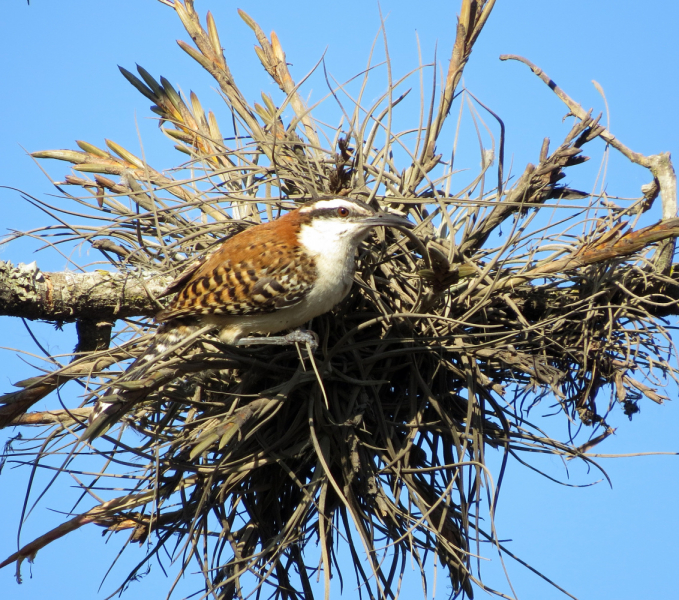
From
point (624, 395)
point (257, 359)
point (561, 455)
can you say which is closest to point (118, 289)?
point (257, 359)

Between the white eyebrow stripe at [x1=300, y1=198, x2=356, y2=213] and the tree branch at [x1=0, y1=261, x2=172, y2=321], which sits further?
the tree branch at [x1=0, y1=261, x2=172, y2=321]

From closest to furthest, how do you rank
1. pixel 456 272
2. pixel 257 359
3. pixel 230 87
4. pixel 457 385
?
pixel 456 272, pixel 257 359, pixel 457 385, pixel 230 87

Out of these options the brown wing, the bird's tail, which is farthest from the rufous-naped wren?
the bird's tail

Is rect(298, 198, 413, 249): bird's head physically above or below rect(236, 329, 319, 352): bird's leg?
above

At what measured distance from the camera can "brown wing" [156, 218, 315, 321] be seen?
262 centimetres

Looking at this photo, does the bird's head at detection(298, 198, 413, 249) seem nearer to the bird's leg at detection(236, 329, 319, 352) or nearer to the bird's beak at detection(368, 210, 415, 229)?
the bird's beak at detection(368, 210, 415, 229)

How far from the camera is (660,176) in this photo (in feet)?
9.29

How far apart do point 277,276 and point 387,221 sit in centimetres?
46

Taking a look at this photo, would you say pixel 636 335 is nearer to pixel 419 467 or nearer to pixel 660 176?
pixel 660 176

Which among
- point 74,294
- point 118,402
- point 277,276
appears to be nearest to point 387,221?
point 277,276

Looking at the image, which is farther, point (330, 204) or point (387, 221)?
point (330, 204)

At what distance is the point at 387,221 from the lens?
2.53m

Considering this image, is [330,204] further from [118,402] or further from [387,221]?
[118,402]

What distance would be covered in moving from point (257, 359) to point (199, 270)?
1.40ft
